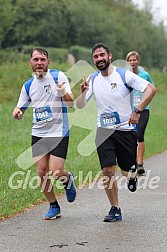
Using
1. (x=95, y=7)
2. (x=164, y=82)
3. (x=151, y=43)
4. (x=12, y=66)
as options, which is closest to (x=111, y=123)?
(x=12, y=66)

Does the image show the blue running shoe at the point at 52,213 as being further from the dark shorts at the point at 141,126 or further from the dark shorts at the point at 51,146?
the dark shorts at the point at 141,126

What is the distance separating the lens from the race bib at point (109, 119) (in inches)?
A: 339

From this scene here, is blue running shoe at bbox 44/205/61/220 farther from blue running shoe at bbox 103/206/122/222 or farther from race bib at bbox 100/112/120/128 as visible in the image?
race bib at bbox 100/112/120/128

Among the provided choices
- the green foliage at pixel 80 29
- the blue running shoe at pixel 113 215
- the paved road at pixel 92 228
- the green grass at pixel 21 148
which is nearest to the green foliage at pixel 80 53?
the green foliage at pixel 80 29

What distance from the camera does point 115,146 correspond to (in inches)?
346

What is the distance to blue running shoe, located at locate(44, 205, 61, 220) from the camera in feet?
28.6

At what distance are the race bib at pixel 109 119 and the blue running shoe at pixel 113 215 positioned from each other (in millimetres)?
1018

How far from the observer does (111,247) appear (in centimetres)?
706

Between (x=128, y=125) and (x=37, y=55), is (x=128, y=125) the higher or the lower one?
the lower one

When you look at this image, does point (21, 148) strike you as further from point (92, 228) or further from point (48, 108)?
point (92, 228)

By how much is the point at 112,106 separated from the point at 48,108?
0.78 metres

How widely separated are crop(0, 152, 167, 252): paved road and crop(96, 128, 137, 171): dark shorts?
0.73m

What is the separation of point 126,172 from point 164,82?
5145 cm

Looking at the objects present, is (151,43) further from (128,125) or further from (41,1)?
(128,125)
